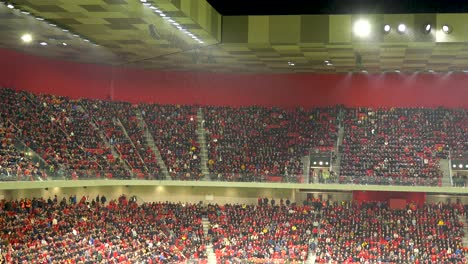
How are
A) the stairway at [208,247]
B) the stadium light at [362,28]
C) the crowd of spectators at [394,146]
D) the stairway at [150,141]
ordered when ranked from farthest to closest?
the stairway at [150,141] → the crowd of spectators at [394,146] → the stairway at [208,247] → the stadium light at [362,28]

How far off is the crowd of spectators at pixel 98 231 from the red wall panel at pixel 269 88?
24.8ft

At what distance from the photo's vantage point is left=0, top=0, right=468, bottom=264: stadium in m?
31.8

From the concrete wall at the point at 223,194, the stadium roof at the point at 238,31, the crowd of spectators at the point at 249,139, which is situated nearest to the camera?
the stadium roof at the point at 238,31

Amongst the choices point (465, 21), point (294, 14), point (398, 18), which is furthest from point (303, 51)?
point (465, 21)

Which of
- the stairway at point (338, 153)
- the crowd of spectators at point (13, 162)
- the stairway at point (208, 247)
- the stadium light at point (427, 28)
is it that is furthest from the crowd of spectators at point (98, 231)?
the stadium light at point (427, 28)

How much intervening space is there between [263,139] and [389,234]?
9479 mm

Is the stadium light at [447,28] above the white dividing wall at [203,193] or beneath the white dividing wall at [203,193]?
above

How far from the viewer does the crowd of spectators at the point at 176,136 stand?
41375 mm

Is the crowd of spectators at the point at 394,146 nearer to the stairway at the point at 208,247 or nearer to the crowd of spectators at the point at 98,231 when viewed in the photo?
the stairway at the point at 208,247

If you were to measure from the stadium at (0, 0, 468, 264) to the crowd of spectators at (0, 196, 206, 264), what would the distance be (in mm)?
103

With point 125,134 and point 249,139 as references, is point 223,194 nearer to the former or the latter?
point 249,139

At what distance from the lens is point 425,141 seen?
42.0 meters

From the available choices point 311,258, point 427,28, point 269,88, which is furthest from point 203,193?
point 427,28

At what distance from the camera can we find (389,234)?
38.1 m
